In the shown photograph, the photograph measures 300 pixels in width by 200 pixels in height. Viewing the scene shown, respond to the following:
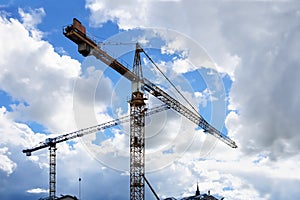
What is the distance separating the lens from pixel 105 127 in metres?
128

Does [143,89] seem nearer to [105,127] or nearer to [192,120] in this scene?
[192,120]

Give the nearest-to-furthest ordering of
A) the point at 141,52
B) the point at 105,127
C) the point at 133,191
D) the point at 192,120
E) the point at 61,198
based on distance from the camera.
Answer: the point at 61,198 < the point at 133,191 < the point at 141,52 < the point at 192,120 < the point at 105,127

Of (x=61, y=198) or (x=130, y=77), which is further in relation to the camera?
(x=130, y=77)

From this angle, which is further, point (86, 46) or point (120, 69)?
point (120, 69)

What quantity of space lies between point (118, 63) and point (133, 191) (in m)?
29.6

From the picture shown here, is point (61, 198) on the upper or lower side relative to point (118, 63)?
lower

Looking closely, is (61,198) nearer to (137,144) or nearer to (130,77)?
(137,144)

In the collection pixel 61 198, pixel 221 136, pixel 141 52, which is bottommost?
pixel 61 198

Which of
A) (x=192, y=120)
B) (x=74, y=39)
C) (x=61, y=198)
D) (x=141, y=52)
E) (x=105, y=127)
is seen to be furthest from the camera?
(x=105, y=127)

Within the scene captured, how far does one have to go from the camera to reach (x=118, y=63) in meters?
89.9

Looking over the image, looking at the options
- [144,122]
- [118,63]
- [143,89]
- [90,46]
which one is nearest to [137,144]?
[144,122]

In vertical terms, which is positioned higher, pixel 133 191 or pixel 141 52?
pixel 141 52

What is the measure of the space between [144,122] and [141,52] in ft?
56.4

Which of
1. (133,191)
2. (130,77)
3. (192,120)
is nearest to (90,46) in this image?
(130,77)
